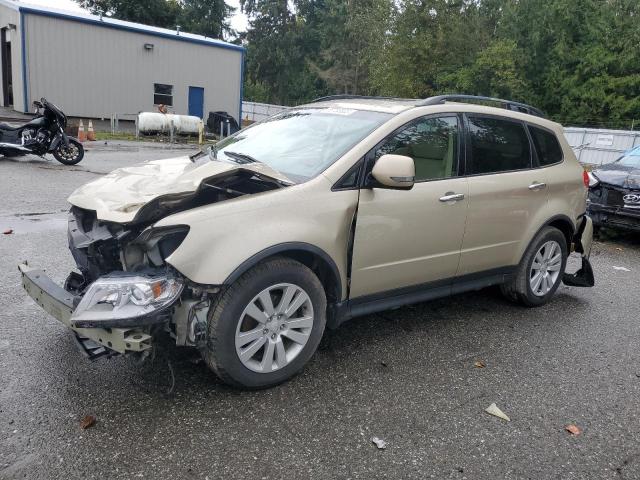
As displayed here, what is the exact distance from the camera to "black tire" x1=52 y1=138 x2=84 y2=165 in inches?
476

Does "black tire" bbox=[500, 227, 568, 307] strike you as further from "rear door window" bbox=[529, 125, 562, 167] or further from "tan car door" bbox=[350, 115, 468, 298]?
"tan car door" bbox=[350, 115, 468, 298]

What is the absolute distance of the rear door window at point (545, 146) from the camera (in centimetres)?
495

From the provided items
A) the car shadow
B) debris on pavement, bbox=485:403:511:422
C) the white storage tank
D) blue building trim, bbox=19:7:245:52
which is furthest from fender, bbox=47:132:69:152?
debris on pavement, bbox=485:403:511:422

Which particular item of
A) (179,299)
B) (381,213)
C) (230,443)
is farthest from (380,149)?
(230,443)

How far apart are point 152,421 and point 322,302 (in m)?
1.20

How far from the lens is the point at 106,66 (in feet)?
74.6

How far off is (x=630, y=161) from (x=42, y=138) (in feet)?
37.9

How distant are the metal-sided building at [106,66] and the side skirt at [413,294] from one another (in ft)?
69.8

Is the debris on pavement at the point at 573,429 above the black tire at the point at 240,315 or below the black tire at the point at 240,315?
below

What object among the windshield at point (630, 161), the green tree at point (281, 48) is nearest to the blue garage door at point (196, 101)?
the windshield at point (630, 161)

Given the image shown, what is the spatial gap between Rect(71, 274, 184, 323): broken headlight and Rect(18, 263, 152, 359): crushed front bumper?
0.08m

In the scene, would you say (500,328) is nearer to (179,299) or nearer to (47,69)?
(179,299)

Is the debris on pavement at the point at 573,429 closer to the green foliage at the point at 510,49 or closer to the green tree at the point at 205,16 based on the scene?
the green foliage at the point at 510,49

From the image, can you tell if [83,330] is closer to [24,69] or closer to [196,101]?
[24,69]
